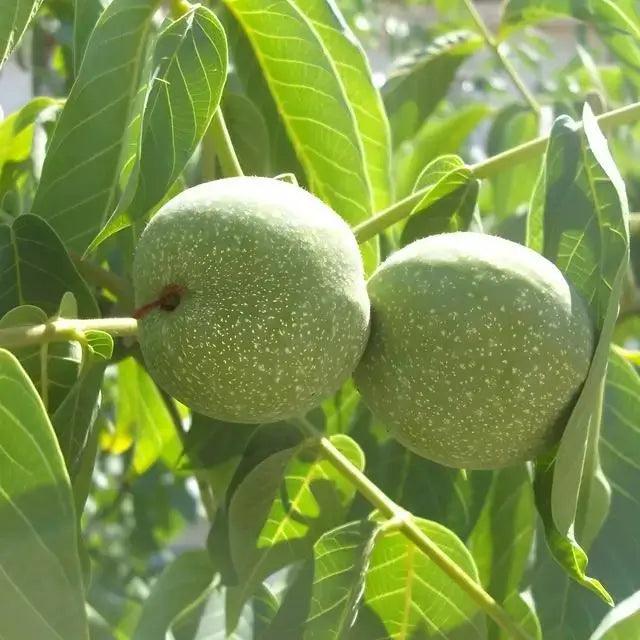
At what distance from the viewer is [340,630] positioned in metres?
0.78

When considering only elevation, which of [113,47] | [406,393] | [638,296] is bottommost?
[638,296]

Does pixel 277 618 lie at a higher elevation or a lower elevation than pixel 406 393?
lower

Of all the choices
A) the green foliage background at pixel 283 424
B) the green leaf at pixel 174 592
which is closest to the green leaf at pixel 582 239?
the green foliage background at pixel 283 424

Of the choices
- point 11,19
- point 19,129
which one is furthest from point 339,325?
point 19,129

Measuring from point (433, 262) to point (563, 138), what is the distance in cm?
18

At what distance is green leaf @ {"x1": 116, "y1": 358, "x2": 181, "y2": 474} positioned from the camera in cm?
115

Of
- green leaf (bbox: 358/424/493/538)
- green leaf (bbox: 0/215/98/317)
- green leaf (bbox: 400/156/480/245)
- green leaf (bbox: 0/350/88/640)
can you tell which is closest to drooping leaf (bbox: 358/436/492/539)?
green leaf (bbox: 358/424/493/538)

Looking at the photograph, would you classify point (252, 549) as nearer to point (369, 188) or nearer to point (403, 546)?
point (403, 546)

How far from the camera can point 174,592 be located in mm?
1033

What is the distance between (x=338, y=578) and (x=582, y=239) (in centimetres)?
34

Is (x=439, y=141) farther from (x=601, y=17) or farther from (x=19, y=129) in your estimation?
(x=19, y=129)

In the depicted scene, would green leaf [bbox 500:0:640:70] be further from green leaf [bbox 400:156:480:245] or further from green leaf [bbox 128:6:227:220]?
green leaf [bbox 128:6:227:220]

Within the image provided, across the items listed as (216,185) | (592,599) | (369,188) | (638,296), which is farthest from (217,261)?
(638,296)

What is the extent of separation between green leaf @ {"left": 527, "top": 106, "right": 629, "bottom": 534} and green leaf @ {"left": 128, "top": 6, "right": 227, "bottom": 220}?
0.28 meters
